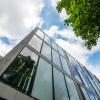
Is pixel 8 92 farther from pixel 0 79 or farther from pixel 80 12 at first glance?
pixel 80 12

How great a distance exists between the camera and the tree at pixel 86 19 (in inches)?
582

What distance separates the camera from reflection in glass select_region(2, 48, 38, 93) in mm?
6178

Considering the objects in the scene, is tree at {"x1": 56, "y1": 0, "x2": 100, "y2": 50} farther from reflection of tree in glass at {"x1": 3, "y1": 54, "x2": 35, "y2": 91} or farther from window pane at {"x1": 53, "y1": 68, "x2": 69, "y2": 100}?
reflection of tree in glass at {"x1": 3, "y1": 54, "x2": 35, "y2": 91}

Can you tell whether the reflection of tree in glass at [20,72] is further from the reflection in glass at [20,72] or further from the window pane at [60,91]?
the window pane at [60,91]

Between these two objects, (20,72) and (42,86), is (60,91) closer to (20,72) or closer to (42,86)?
(42,86)

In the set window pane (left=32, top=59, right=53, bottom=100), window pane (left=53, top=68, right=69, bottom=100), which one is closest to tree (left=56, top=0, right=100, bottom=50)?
window pane (left=53, top=68, right=69, bottom=100)

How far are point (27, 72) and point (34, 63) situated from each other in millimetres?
1174

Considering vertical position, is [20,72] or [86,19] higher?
[86,19]

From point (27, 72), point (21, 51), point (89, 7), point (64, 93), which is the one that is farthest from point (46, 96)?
point (89, 7)

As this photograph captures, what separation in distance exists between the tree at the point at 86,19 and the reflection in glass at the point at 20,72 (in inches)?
305

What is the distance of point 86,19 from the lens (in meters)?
15.2

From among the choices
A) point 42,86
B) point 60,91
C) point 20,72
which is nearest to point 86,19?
point 60,91

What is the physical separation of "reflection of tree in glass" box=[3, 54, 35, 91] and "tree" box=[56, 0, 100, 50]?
790 cm

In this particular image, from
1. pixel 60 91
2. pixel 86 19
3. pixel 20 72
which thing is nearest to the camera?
pixel 20 72
